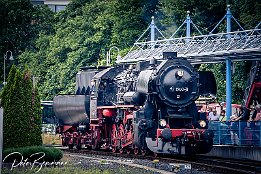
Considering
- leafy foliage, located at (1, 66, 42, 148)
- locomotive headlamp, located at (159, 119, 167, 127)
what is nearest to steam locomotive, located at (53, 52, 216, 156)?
locomotive headlamp, located at (159, 119, 167, 127)

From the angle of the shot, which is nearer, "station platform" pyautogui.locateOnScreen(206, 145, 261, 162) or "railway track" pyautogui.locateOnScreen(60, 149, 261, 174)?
"railway track" pyautogui.locateOnScreen(60, 149, 261, 174)

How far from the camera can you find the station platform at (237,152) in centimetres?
3030

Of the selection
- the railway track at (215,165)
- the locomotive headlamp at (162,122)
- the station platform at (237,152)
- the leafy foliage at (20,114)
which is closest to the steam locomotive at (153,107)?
the locomotive headlamp at (162,122)

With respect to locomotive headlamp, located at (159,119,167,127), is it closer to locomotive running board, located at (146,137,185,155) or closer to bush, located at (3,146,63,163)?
locomotive running board, located at (146,137,185,155)

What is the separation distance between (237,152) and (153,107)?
3.98 meters

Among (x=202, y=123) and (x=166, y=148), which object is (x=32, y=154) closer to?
(x=166, y=148)

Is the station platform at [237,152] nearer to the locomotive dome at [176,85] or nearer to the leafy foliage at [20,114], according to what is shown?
the locomotive dome at [176,85]

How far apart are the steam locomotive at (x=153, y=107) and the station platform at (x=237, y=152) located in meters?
1.79

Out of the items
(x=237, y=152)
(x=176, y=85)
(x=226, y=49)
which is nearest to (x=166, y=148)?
(x=176, y=85)

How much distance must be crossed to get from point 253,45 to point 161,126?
20.3 ft

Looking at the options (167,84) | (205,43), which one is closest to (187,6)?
(205,43)

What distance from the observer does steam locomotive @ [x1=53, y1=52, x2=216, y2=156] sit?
29.7 metres

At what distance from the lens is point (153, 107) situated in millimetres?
30688

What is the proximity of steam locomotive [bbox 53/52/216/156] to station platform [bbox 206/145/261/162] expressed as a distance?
1791 mm
